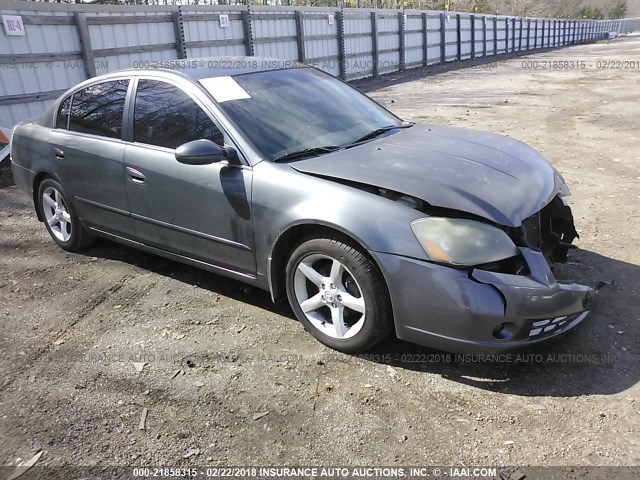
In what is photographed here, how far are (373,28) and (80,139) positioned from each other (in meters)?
18.9

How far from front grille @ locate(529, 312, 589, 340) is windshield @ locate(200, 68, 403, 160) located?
1667 mm

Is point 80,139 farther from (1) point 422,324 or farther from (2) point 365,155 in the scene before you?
(1) point 422,324

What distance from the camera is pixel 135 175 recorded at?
3.94 meters

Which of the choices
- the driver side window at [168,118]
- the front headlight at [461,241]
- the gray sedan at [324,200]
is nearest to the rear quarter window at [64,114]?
the gray sedan at [324,200]

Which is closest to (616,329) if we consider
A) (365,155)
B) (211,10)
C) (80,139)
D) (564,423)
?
(564,423)

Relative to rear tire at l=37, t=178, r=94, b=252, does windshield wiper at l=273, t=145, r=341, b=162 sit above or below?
above

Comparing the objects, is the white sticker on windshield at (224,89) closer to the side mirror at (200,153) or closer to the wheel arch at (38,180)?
the side mirror at (200,153)

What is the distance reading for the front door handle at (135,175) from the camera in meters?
3.90

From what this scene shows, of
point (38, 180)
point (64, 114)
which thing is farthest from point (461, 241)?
point (38, 180)

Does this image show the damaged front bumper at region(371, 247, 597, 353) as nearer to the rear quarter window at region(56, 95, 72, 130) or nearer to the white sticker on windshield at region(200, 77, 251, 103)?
the white sticker on windshield at region(200, 77, 251, 103)

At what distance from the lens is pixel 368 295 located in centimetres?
296

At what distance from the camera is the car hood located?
9.59ft

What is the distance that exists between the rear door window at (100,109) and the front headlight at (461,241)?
8.47ft

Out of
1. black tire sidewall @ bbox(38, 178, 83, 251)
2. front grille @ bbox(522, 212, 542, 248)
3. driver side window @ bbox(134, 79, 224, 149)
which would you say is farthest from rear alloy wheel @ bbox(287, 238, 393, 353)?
black tire sidewall @ bbox(38, 178, 83, 251)
